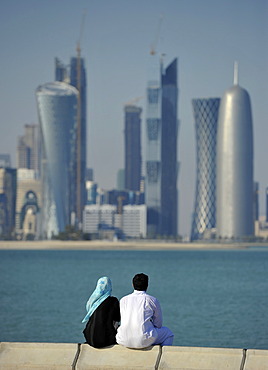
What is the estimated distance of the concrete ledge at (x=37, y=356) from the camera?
6945 mm

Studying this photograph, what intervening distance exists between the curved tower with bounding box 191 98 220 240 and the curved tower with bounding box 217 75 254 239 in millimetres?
4595

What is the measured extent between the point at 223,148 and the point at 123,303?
446 feet

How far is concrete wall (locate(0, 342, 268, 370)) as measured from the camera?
657 cm

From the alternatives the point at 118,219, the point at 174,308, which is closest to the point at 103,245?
the point at 118,219

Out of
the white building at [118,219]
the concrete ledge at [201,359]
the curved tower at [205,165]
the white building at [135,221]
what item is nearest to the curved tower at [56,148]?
the curved tower at [205,165]

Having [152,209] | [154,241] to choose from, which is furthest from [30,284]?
[152,209]

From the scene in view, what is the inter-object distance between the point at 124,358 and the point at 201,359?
2.00 feet

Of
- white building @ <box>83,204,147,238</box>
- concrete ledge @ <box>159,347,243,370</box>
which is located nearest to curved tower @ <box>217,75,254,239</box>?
white building @ <box>83,204,147,238</box>

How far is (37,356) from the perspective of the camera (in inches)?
278

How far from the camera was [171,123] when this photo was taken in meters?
169

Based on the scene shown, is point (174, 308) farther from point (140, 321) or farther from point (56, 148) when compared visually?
point (56, 148)

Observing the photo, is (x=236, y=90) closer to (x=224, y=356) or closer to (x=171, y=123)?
(x=171, y=123)

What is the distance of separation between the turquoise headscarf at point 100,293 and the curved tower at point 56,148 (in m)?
131

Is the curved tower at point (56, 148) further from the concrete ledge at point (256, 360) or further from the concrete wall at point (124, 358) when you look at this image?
the concrete ledge at point (256, 360)
